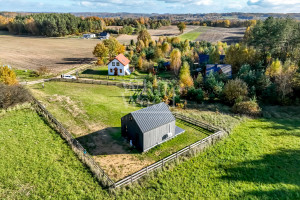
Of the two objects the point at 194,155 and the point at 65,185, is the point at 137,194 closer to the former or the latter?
the point at 65,185

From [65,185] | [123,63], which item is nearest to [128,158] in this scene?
[65,185]

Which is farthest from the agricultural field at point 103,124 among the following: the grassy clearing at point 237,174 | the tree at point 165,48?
the tree at point 165,48

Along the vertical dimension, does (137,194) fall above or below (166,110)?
below

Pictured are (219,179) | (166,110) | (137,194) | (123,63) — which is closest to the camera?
(137,194)

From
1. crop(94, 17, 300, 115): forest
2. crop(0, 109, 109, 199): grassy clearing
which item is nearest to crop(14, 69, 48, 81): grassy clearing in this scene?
crop(94, 17, 300, 115): forest

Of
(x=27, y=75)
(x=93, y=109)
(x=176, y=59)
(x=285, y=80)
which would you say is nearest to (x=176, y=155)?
(x=93, y=109)

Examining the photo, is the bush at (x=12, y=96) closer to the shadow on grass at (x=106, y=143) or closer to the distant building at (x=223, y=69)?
the shadow on grass at (x=106, y=143)

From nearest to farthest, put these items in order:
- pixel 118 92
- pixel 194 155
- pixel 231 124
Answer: pixel 194 155
pixel 231 124
pixel 118 92
